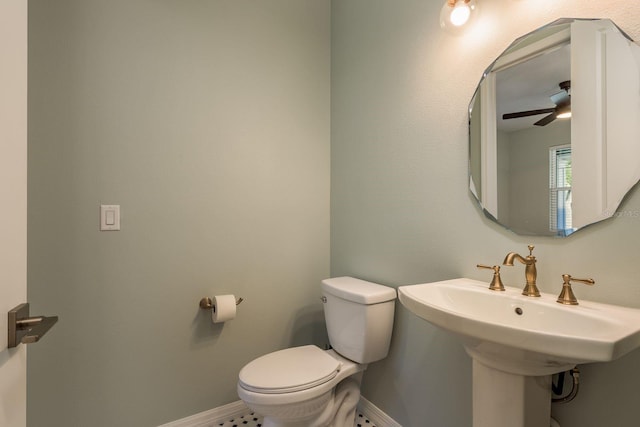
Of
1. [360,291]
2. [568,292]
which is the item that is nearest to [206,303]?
[360,291]

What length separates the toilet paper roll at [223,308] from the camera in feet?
5.11

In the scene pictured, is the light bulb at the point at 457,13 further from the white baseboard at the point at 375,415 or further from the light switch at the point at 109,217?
the white baseboard at the point at 375,415

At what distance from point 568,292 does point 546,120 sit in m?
0.56

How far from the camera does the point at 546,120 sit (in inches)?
41.2

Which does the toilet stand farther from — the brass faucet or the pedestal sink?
the brass faucet

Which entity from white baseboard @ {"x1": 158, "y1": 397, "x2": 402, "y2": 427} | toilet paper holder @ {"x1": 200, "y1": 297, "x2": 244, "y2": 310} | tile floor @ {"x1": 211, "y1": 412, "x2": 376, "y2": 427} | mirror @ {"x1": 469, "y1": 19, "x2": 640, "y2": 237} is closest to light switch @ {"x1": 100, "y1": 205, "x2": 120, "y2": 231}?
toilet paper holder @ {"x1": 200, "y1": 297, "x2": 244, "y2": 310}

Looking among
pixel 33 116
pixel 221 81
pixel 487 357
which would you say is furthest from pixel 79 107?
pixel 487 357

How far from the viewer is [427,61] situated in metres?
1.40

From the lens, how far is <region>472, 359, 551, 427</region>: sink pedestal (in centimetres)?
88

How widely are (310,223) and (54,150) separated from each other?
129 centimetres

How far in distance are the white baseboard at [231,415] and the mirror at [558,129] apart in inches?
47.3

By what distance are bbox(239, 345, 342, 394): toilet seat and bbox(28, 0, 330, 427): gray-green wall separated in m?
0.37

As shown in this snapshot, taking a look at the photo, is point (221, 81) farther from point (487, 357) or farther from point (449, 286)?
point (487, 357)

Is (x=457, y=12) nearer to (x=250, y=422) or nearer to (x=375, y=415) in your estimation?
(x=375, y=415)
